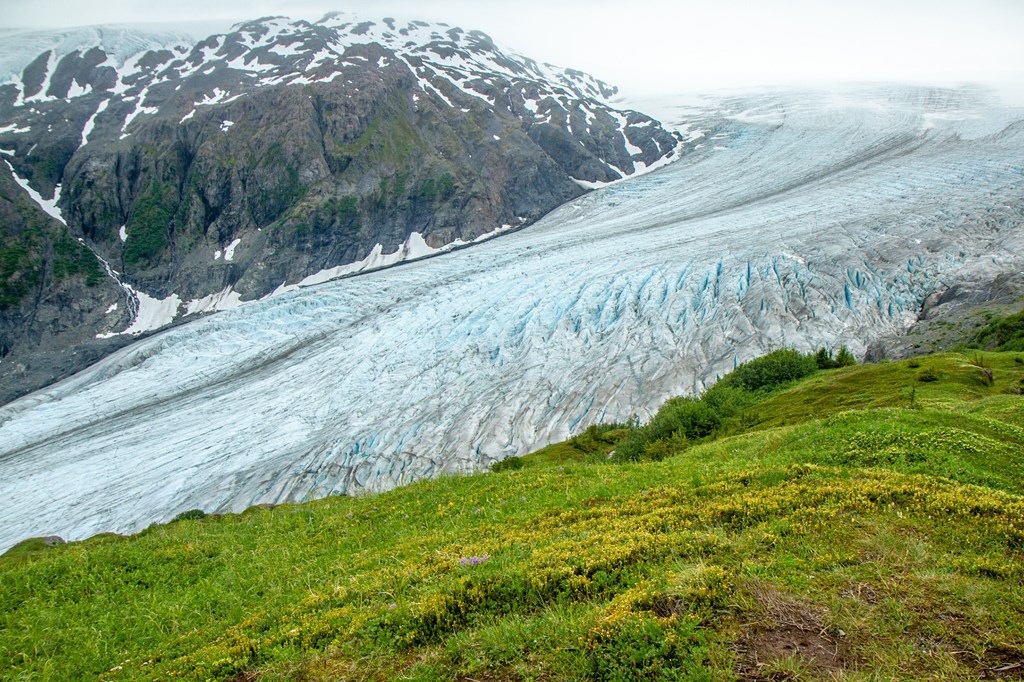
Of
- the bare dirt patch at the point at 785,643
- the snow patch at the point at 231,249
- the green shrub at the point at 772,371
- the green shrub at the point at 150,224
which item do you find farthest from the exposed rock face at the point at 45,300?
the bare dirt patch at the point at 785,643

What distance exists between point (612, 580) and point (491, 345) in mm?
34303

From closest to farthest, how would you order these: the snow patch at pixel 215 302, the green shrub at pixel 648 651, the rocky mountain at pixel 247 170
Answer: the green shrub at pixel 648 651
the snow patch at pixel 215 302
the rocky mountain at pixel 247 170

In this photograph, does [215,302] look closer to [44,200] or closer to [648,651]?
[44,200]

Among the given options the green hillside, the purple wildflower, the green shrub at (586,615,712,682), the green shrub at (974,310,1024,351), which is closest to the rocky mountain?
the green shrub at (974,310,1024,351)

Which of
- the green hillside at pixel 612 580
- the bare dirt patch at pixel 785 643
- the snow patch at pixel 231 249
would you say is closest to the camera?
the bare dirt patch at pixel 785 643

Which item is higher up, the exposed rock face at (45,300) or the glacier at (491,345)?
the glacier at (491,345)

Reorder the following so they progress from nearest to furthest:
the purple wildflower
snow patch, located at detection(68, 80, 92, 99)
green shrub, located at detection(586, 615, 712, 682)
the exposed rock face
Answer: green shrub, located at detection(586, 615, 712, 682) → the purple wildflower → the exposed rock face → snow patch, located at detection(68, 80, 92, 99)

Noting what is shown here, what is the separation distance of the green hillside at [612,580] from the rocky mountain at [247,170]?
79.6 metres

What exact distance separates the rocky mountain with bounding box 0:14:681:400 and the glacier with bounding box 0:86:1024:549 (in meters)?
36.7

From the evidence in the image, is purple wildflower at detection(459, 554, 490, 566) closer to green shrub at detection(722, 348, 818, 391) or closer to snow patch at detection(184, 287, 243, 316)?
green shrub at detection(722, 348, 818, 391)

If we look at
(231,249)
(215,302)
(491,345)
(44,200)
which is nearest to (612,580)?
(491,345)

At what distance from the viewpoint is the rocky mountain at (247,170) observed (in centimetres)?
9038

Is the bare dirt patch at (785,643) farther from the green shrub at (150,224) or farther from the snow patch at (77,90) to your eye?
the snow patch at (77,90)

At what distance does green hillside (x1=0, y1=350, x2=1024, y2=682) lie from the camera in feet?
15.3
